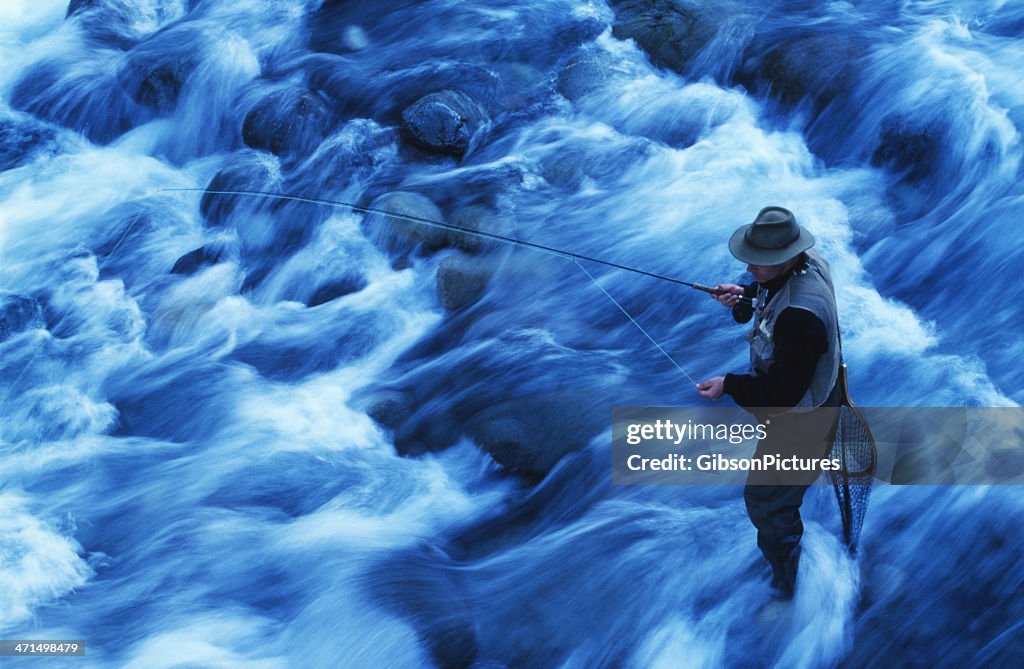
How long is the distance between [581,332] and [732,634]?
8.89 ft

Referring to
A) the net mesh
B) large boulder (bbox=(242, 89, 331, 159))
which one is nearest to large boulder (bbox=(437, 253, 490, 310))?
large boulder (bbox=(242, 89, 331, 159))

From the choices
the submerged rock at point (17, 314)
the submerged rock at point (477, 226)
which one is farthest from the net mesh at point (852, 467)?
the submerged rock at point (17, 314)

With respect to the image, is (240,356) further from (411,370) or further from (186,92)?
(186,92)

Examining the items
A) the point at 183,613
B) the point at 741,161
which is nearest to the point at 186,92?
the point at 741,161

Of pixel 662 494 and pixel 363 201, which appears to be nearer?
pixel 662 494

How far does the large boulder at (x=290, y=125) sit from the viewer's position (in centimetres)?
932

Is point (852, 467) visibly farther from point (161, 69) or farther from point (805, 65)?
point (161, 69)

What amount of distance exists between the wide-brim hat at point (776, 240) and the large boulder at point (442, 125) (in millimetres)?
5279

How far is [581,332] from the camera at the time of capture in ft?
22.8

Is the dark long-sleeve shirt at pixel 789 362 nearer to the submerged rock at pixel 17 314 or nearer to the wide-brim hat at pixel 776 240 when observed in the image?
the wide-brim hat at pixel 776 240

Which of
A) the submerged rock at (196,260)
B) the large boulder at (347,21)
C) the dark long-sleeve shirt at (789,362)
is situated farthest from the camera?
the large boulder at (347,21)

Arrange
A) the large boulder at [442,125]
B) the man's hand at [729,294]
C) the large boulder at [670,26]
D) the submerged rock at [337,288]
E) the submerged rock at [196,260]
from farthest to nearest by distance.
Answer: the large boulder at [670,26] → the large boulder at [442,125] → the submerged rock at [196,260] → the submerged rock at [337,288] → the man's hand at [729,294]

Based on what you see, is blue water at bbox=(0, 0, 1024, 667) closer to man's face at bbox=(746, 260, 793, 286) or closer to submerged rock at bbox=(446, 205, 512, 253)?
submerged rock at bbox=(446, 205, 512, 253)

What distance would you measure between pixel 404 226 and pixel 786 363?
4731mm
